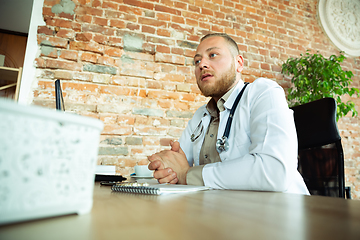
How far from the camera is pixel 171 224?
22 centimetres

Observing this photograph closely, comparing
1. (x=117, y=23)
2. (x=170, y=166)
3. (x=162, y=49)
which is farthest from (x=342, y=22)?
(x=170, y=166)

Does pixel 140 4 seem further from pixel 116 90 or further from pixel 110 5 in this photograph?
pixel 116 90

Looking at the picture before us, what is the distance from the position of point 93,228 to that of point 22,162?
3.2 inches

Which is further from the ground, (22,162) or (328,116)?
(328,116)

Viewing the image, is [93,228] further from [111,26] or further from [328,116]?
[111,26]

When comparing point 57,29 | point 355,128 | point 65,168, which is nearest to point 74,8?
point 57,29

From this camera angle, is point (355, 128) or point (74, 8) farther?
point (355, 128)

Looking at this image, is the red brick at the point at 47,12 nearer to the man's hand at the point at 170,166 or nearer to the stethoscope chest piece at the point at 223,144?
the man's hand at the point at 170,166

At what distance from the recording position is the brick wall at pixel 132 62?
1896mm

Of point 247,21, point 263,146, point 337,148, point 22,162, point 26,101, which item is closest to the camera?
point 22,162

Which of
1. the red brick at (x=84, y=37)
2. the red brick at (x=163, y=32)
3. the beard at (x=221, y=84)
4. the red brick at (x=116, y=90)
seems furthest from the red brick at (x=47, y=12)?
the beard at (x=221, y=84)

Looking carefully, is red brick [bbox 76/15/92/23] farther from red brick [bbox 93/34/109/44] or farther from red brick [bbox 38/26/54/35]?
red brick [bbox 38/26/54/35]

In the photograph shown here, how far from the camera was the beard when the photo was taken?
142 centimetres

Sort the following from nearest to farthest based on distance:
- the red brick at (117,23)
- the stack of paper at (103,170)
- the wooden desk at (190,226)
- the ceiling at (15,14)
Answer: the wooden desk at (190,226) < the stack of paper at (103,170) < the red brick at (117,23) < the ceiling at (15,14)
